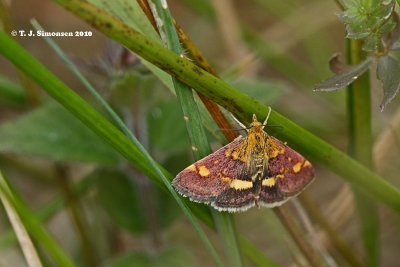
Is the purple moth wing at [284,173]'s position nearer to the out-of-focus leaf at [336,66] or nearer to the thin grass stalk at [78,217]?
the out-of-focus leaf at [336,66]

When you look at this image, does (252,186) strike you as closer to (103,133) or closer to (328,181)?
(103,133)

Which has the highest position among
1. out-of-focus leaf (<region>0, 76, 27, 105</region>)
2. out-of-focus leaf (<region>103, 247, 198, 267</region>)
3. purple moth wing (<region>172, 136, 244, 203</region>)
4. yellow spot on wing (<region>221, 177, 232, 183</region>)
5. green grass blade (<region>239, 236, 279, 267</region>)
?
out-of-focus leaf (<region>0, 76, 27, 105</region>)

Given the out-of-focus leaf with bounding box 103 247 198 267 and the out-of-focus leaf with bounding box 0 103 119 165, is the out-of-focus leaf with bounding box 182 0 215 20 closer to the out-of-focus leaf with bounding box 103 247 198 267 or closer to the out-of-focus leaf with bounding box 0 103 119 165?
the out-of-focus leaf with bounding box 0 103 119 165

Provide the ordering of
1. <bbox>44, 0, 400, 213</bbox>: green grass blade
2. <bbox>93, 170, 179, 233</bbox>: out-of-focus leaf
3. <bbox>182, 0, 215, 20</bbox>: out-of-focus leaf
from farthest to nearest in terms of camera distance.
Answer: <bbox>182, 0, 215, 20</bbox>: out-of-focus leaf → <bbox>93, 170, 179, 233</bbox>: out-of-focus leaf → <bbox>44, 0, 400, 213</bbox>: green grass blade

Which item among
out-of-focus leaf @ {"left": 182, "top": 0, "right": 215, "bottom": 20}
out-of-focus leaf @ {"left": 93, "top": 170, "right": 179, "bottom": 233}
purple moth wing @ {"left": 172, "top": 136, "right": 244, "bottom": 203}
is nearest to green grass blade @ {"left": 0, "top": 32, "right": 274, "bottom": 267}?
purple moth wing @ {"left": 172, "top": 136, "right": 244, "bottom": 203}

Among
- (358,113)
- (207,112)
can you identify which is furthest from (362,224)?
(207,112)

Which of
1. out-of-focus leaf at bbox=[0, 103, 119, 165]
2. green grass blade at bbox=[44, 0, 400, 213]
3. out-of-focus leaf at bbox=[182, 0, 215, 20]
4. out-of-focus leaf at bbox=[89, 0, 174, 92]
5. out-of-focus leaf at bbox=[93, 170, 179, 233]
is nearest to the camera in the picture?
green grass blade at bbox=[44, 0, 400, 213]

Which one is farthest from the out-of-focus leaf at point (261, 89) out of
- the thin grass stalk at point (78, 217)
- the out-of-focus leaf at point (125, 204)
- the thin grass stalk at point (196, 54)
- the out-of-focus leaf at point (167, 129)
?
the thin grass stalk at point (78, 217)
